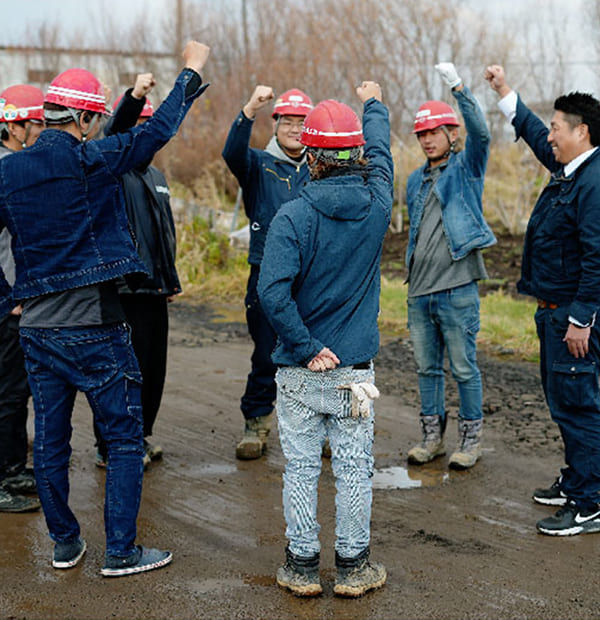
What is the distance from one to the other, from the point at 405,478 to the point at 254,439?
1119 millimetres

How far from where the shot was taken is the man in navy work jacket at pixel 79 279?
3.93m

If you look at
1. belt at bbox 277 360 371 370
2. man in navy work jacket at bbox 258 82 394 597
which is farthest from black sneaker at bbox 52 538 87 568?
belt at bbox 277 360 371 370

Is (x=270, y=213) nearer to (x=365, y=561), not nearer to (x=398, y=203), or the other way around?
(x=365, y=561)

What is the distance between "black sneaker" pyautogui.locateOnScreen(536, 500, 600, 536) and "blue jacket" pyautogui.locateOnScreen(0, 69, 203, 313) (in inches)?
105

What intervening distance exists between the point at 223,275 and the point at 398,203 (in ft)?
15.1

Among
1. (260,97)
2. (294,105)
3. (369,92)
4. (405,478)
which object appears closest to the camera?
(369,92)

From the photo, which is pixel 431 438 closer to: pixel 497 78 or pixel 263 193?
pixel 263 193

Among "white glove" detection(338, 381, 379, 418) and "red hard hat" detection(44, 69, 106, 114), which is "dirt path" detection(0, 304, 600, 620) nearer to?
"white glove" detection(338, 381, 379, 418)

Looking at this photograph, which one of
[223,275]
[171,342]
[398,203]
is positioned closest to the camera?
[171,342]

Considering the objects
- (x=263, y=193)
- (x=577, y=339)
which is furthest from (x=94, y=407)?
(x=577, y=339)

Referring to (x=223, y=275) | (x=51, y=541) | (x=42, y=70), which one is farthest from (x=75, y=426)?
(x=42, y=70)

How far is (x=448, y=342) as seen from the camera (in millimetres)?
5766

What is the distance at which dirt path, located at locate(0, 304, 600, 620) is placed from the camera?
382 cm

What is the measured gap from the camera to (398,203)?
16.5 m
